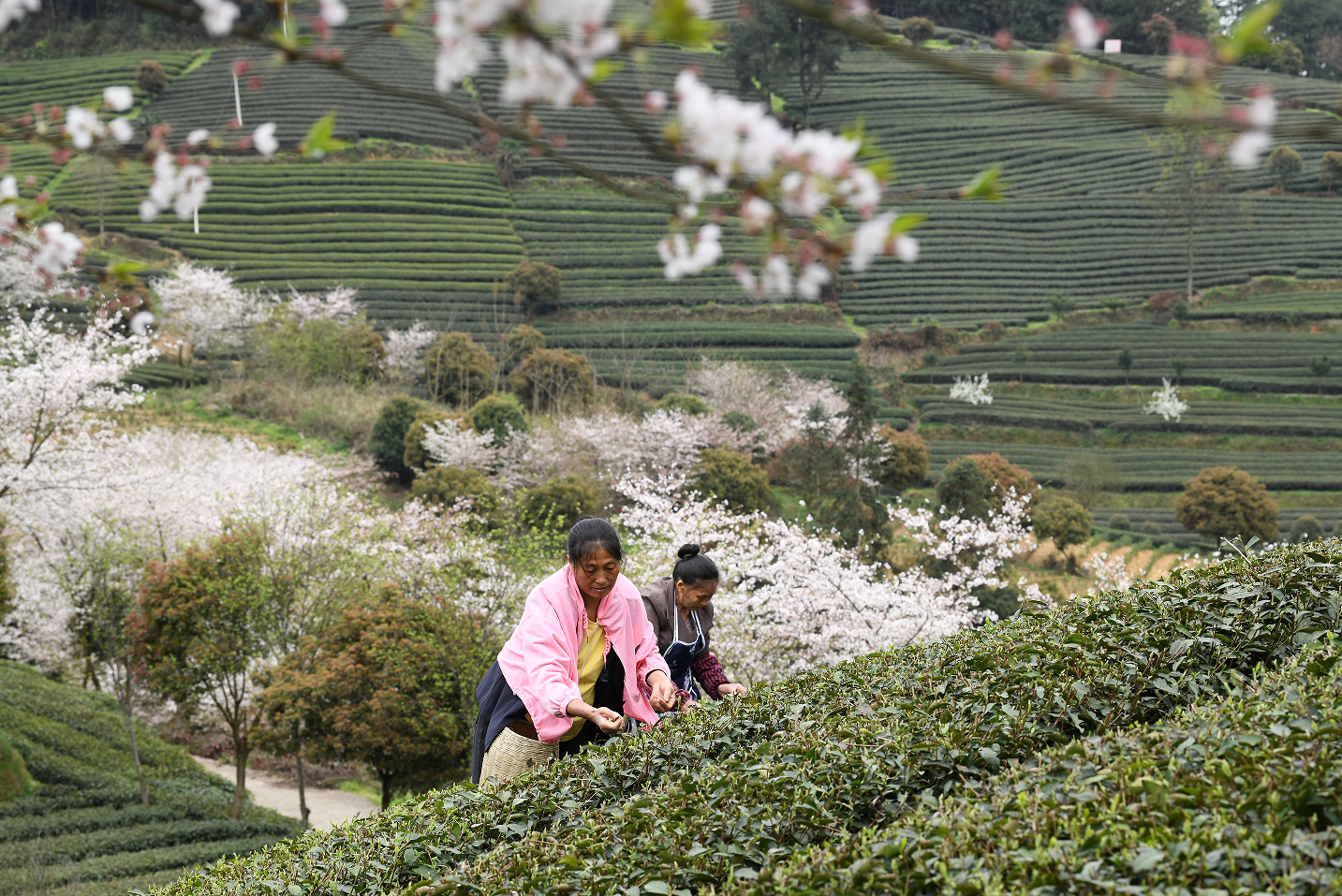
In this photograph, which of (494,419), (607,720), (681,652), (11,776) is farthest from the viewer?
(494,419)

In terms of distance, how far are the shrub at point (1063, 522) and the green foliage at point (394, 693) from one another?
17.3 meters

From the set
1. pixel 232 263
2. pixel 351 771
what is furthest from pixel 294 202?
pixel 351 771

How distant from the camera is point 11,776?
11.9 metres

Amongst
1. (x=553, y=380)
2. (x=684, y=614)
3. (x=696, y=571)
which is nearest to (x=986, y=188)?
(x=696, y=571)

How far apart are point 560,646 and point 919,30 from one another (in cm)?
7636

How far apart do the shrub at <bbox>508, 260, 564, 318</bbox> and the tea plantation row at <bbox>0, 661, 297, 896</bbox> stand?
99.0ft

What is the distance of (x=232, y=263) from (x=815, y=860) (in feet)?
156

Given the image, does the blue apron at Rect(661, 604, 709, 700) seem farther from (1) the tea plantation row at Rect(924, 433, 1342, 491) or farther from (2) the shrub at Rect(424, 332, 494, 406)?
(2) the shrub at Rect(424, 332, 494, 406)

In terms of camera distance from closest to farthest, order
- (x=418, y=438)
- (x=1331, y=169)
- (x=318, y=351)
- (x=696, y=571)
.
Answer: (x=696, y=571)
(x=418, y=438)
(x=318, y=351)
(x=1331, y=169)

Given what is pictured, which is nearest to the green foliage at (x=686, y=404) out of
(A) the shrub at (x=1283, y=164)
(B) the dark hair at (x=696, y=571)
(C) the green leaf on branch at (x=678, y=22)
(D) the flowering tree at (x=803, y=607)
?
(D) the flowering tree at (x=803, y=607)

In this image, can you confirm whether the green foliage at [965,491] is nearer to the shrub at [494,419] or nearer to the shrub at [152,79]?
the shrub at [494,419]

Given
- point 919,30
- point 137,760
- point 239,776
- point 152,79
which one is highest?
point 919,30

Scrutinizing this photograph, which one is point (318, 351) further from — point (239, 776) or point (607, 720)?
point (607, 720)

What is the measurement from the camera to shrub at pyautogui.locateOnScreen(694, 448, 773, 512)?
78.6 ft
